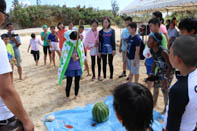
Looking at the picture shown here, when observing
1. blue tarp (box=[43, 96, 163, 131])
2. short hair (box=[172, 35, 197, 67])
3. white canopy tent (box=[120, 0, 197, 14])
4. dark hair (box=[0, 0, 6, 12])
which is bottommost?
blue tarp (box=[43, 96, 163, 131])

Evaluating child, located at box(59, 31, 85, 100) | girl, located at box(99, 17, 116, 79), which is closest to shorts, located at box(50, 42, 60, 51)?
girl, located at box(99, 17, 116, 79)

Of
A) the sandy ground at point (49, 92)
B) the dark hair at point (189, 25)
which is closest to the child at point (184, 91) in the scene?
the dark hair at point (189, 25)

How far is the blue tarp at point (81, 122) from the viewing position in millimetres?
3475

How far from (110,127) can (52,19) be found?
3816cm

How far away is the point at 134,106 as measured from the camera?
44.9 inches

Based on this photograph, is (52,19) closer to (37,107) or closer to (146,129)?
(37,107)

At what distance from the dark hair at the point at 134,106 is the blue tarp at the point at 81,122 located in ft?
7.69

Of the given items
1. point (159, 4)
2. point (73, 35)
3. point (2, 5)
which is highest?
point (159, 4)

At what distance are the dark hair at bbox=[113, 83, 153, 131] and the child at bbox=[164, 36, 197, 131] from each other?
0.34 m

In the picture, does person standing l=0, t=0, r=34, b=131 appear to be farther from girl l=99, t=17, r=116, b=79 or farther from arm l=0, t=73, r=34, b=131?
girl l=99, t=17, r=116, b=79

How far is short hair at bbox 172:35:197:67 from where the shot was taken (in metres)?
1.47

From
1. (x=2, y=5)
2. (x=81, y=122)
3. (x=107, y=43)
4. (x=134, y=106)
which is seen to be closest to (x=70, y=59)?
(x=81, y=122)

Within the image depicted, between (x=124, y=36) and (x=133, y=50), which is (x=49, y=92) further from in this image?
(x=124, y=36)

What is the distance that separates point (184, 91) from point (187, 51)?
32 centimetres
